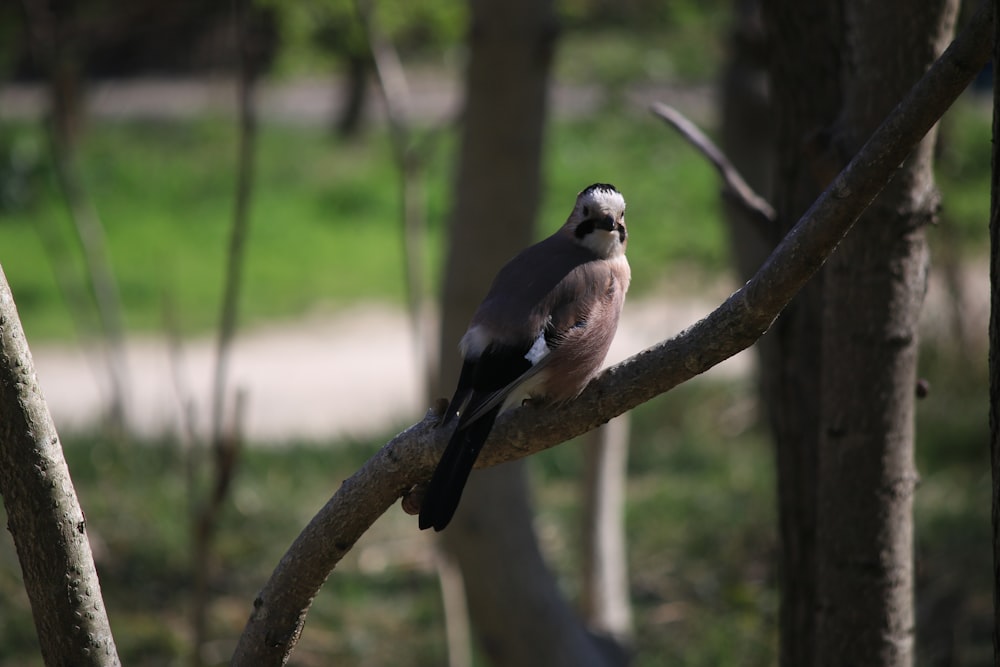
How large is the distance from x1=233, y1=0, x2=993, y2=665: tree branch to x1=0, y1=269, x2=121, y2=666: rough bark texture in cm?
26

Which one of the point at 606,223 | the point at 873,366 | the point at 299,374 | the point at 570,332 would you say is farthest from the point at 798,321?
the point at 299,374

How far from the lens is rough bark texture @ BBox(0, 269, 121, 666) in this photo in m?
1.58

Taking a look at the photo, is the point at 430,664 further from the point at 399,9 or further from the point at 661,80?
the point at 399,9

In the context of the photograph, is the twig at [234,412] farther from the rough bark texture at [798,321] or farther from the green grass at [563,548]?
the rough bark texture at [798,321]

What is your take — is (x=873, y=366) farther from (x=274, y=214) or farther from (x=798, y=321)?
Answer: (x=274, y=214)

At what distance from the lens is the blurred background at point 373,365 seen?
438cm

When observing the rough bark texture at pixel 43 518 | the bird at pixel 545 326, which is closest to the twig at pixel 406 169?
the bird at pixel 545 326

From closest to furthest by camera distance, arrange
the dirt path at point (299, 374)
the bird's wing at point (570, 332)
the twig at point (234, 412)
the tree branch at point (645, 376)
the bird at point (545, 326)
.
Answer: the tree branch at point (645, 376) → the bird at point (545, 326) → the bird's wing at point (570, 332) → the twig at point (234, 412) → the dirt path at point (299, 374)

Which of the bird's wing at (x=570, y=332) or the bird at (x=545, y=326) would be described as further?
the bird's wing at (x=570, y=332)

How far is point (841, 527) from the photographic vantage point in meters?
2.21

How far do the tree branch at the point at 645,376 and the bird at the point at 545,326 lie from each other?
0.06 m

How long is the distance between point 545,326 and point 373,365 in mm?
7322

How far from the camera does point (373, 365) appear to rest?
9.41 m

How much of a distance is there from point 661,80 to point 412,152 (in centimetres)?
261
